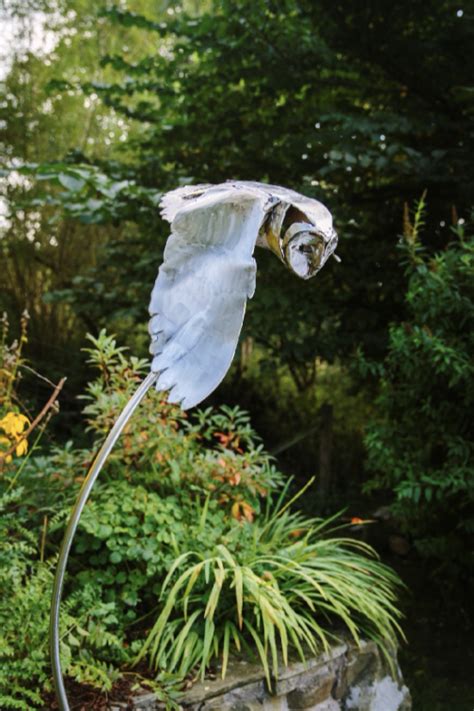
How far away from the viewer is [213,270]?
143cm

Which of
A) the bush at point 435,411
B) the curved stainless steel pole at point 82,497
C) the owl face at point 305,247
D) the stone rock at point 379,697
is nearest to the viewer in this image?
the curved stainless steel pole at point 82,497

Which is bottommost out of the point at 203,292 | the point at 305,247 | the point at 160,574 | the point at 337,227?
the point at 160,574

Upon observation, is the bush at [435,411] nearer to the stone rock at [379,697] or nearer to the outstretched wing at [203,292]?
the stone rock at [379,697]

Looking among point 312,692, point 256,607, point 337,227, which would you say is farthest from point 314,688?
point 337,227

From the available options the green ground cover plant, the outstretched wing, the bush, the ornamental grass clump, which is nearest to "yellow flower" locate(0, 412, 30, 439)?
the green ground cover plant

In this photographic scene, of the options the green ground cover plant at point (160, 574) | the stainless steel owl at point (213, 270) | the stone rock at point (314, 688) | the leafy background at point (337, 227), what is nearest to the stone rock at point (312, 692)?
the stone rock at point (314, 688)

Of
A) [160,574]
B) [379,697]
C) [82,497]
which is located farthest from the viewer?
[379,697]

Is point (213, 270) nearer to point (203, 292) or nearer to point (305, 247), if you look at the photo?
point (203, 292)

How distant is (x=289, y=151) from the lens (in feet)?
13.8

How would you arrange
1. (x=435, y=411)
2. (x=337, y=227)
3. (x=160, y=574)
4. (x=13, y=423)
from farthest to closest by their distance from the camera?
(x=337, y=227)
(x=435, y=411)
(x=160, y=574)
(x=13, y=423)

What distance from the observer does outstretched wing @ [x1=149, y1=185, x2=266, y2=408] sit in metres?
1.38

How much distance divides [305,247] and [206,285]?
0.29 meters

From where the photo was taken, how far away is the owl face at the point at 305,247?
153 centimetres

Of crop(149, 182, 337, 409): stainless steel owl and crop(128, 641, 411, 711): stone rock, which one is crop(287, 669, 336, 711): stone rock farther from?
crop(149, 182, 337, 409): stainless steel owl
